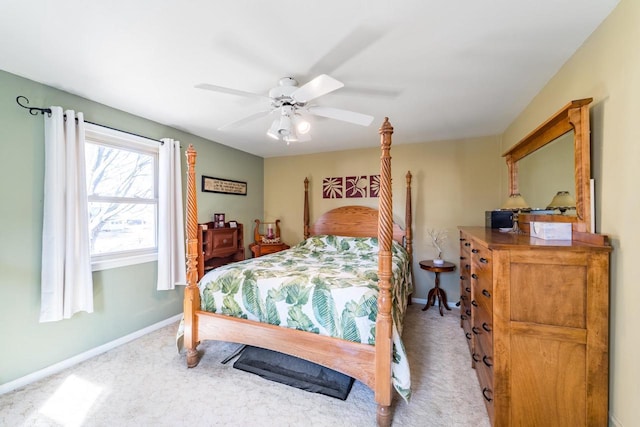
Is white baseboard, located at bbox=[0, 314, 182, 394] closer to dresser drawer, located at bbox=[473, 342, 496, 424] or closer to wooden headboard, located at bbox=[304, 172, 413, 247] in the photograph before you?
wooden headboard, located at bbox=[304, 172, 413, 247]

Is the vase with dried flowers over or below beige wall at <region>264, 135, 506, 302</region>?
below

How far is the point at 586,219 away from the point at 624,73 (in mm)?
750

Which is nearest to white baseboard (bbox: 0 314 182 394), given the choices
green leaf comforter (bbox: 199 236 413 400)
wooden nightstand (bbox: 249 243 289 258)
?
green leaf comforter (bbox: 199 236 413 400)

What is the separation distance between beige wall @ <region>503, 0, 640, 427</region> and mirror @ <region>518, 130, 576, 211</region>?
0.63 ft

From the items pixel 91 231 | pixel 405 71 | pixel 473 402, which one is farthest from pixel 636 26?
pixel 91 231

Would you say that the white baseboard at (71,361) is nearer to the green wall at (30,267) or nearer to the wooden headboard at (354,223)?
the green wall at (30,267)

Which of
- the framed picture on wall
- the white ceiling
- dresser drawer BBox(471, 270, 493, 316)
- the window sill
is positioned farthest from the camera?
the framed picture on wall

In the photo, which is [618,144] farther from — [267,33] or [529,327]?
[267,33]

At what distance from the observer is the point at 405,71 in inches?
76.4

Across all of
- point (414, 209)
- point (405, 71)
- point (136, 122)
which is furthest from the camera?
point (414, 209)

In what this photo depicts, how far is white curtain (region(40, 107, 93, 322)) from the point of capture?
210 centimetres

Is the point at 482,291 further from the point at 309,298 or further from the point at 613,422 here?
the point at 309,298

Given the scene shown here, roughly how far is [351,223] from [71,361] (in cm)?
345

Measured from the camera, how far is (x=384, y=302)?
171 centimetres
